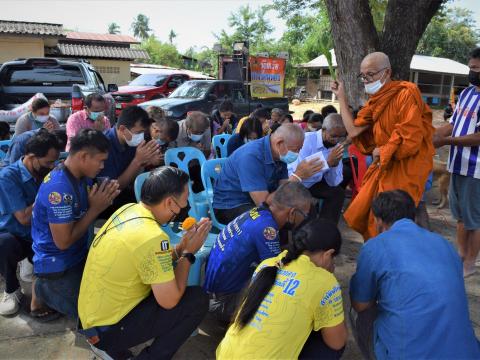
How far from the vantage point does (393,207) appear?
2098 millimetres

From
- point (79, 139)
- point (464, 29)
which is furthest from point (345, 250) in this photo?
point (464, 29)

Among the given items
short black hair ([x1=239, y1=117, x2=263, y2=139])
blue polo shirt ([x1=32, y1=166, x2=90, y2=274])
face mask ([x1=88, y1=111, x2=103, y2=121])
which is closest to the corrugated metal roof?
short black hair ([x1=239, y1=117, x2=263, y2=139])

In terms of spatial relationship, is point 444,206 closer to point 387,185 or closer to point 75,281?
point 387,185

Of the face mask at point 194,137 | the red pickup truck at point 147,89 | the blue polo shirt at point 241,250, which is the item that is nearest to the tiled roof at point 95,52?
the red pickup truck at point 147,89

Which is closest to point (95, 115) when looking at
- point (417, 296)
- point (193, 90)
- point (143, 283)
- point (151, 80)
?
point (143, 283)

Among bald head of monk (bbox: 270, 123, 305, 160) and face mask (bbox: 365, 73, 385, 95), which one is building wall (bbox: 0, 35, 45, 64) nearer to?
bald head of monk (bbox: 270, 123, 305, 160)

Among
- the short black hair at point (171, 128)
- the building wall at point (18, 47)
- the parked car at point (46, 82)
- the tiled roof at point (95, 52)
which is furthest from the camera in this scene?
the tiled roof at point (95, 52)

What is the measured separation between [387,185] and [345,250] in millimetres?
1373

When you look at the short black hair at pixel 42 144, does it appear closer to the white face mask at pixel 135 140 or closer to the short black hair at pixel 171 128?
the white face mask at pixel 135 140

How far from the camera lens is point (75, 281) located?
2520mm

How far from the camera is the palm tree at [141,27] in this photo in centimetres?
6906

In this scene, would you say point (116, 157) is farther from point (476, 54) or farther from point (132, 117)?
point (476, 54)

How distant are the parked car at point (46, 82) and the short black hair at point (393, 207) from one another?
5.55 meters

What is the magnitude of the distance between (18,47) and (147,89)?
19.6 feet
